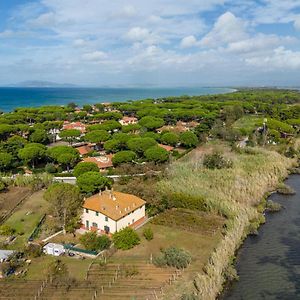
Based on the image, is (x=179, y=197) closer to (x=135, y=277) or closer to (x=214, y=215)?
(x=214, y=215)

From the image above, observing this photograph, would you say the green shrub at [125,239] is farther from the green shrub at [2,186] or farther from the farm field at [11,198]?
the green shrub at [2,186]

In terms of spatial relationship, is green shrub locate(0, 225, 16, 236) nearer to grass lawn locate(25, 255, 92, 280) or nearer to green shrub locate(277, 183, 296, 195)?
grass lawn locate(25, 255, 92, 280)

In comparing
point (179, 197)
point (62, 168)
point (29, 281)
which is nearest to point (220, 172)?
point (179, 197)

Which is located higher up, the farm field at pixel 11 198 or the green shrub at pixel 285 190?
the farm field at pixel 11 198

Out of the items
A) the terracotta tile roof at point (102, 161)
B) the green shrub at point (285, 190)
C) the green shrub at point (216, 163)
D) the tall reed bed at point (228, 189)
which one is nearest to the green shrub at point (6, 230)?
the tall reed bed at point (228, 189)

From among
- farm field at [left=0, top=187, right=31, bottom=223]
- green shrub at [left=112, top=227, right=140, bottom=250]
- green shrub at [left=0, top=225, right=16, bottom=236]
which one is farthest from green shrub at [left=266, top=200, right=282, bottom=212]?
farm field at [left=0, top=187, right=31, bottom=223]
